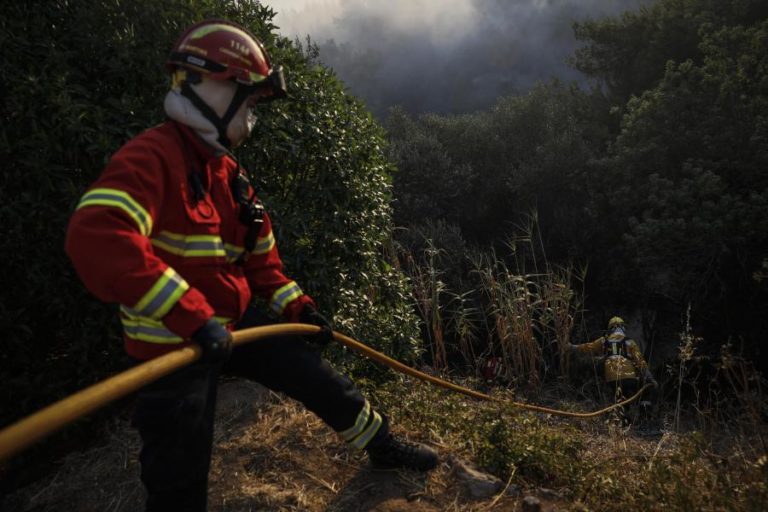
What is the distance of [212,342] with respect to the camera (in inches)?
68.9

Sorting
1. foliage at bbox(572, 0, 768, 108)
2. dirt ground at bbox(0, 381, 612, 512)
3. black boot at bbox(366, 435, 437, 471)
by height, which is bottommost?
dirt ground at bbox(0, 381, 612, 512)

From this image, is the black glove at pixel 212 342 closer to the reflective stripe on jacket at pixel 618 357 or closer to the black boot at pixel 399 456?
the black boot at pixel 399 456

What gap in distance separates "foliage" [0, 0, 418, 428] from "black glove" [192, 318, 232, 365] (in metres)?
1.65

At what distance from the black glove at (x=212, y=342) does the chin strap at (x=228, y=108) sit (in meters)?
0.76

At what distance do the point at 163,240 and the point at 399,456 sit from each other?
151 cm

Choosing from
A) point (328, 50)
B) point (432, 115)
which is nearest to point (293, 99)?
point (432, 115)

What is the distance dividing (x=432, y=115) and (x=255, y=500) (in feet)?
55.0

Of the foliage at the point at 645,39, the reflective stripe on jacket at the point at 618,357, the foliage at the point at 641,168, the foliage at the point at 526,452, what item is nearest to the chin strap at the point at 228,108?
the foliage at the point at 526,452

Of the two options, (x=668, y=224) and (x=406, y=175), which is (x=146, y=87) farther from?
(x=406, y=175)

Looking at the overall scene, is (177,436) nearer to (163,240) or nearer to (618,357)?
(163,240)

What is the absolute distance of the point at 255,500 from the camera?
2.67 meters

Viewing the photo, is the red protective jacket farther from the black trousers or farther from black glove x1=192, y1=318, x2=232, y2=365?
the black trousers

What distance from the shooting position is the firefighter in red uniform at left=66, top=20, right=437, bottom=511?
5.56 ft

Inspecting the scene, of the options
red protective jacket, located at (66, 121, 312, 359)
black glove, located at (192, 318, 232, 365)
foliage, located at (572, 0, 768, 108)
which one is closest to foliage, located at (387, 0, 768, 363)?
foliage, located at (572, 0, 768, 108)
